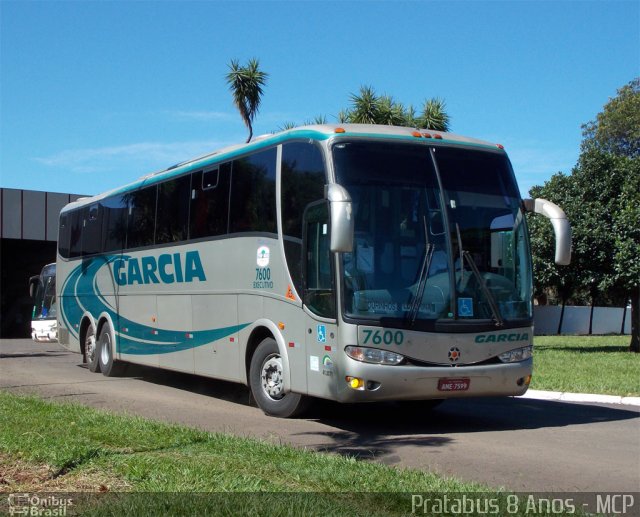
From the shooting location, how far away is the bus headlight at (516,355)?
10.5 meters

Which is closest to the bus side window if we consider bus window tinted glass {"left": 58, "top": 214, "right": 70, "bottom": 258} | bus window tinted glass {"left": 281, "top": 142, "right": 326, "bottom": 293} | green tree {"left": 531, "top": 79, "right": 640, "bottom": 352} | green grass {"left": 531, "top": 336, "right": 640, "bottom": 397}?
bus window tinted glass {"left": 281, "top": 142, "right": 326, "bottom": 293}

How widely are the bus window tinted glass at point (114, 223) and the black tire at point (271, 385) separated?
20.1ft

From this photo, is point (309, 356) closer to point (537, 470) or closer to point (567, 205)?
point (537, 470)

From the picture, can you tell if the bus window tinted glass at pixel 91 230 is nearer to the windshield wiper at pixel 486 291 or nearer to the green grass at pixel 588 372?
the green grass at pixel 588 372

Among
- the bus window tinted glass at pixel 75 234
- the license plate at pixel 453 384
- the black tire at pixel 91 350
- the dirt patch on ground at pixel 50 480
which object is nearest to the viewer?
the dirt patch on ground at pixel 50 480

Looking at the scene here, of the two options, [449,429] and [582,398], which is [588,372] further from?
[449,429]

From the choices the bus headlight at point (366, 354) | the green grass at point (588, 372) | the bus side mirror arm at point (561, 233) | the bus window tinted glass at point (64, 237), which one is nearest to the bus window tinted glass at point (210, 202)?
the bus headlight at point (366, 354)

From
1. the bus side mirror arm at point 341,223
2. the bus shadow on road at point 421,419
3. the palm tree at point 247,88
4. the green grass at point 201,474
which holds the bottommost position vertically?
the bus shadow on road at point 421,419

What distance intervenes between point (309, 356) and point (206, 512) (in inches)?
192

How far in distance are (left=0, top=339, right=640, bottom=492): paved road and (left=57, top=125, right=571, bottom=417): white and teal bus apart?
0.53m

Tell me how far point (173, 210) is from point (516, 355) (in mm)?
6846

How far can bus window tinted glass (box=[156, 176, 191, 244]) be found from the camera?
14.4 meters

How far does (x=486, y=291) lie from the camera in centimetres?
1036

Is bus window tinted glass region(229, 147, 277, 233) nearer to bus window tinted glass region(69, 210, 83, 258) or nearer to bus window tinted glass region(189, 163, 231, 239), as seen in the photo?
bus window tinted glass region(189, 163, 231, 239)
